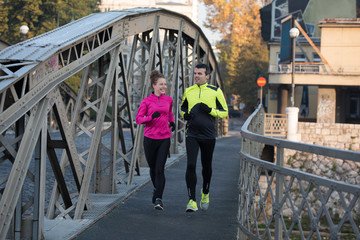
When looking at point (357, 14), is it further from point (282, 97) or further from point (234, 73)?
point (234, 73)

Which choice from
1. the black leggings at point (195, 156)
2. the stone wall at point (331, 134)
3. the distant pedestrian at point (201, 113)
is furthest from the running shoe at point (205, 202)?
the stone wall at point (331, 134)

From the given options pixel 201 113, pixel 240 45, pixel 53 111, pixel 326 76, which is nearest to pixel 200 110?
pixel 201 113

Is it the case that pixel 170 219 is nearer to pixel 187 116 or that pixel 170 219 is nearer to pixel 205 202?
pixel 205 202

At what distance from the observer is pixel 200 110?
738 centimetres

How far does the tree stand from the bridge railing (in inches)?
2055

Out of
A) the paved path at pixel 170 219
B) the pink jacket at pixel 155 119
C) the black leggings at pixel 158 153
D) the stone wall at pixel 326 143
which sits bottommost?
the stone wall at pixel 326 143

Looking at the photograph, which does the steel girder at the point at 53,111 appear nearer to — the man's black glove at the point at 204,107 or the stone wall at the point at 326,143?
the man's black glove at the point at 204,107

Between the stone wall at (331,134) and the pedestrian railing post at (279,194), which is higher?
the pedestrian railing post at (279,194)

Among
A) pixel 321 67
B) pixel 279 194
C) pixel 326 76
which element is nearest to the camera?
pixel 279 194

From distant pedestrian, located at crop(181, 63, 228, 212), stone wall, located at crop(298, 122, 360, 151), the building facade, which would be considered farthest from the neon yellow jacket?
the building facade

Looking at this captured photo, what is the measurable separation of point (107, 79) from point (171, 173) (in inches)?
174

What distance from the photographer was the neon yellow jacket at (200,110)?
24.2 ft

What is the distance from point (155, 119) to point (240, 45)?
60.0 meters

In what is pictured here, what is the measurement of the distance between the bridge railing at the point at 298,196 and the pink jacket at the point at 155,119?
1.38m
